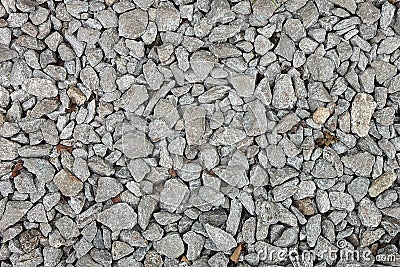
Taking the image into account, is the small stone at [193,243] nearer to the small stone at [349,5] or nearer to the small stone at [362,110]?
the small stone at [362,110]

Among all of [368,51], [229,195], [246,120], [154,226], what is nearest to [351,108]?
→ [368,51]

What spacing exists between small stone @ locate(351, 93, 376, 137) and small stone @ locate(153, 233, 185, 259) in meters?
0.52

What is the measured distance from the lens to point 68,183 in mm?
1217

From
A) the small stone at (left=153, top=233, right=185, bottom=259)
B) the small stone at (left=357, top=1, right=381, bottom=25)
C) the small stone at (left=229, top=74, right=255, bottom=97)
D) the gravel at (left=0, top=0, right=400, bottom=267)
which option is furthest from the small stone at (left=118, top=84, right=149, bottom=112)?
the small stone at (left=357, top=1, right=381, bottom=25)

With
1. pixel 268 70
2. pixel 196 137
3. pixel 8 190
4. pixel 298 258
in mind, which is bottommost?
pixel 298 258

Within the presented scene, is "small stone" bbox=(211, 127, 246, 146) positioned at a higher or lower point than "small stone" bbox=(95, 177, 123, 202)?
higher

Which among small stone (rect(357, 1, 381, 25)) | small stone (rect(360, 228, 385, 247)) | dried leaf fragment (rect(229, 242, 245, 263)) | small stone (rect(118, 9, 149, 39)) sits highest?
small stone (rect(357, 1, 381, 25))

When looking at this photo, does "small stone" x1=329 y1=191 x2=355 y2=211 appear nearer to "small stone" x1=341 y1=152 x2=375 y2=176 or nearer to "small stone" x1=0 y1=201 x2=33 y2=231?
"small stone" x1=341 y1=152 x2=375 y2=176

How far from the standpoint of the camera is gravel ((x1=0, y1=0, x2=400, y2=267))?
47.1 inches

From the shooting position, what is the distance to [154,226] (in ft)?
3.97

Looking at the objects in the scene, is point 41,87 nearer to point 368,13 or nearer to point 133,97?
point 133,97

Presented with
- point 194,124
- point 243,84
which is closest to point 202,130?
point 194,124

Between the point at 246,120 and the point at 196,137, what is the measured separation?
0.42ft

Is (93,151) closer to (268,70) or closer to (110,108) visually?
(110,108)
